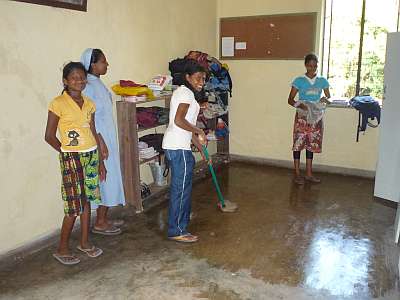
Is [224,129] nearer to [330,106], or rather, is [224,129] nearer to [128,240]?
[330,106]

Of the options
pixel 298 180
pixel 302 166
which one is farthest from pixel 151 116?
pixel 302 166

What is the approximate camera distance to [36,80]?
2955 millimetres

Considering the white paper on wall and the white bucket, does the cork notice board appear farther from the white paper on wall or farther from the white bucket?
the white bucket

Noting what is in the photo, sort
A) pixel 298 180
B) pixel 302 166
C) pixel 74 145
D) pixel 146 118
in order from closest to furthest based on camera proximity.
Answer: pixel 74 145
pixel 146 118
pixel 298 180
pixel 302 166

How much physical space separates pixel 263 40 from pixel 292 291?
3.56 metres

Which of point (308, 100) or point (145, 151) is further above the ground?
point (308, 100)

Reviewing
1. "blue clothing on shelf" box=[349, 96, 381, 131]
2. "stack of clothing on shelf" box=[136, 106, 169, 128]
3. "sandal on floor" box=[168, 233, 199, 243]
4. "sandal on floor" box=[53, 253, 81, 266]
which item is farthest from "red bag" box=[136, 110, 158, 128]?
"blue clothing on shelf" box=[349, 96, 381, 131]

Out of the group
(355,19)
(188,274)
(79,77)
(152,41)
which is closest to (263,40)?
(355,19)

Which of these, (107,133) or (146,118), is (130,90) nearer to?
(146,118)

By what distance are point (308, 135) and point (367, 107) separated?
28.6 inches

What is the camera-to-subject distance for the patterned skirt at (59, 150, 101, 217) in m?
2.74

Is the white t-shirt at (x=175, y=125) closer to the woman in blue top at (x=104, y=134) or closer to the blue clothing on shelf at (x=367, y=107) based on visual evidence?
the woman in blue top at (x=104, y=134)

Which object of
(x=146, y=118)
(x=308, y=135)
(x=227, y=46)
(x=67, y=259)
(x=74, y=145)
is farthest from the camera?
(x=227, y=46)

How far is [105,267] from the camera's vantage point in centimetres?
283
